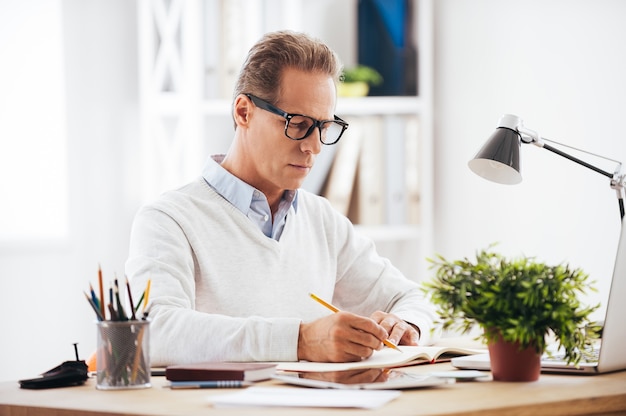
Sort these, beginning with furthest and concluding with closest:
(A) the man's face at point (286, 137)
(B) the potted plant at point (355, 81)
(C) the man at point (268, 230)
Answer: (B) the potted plant at point (355, 81), (A) the man's face at point (286, 137), (C) the man at point (268, 230)

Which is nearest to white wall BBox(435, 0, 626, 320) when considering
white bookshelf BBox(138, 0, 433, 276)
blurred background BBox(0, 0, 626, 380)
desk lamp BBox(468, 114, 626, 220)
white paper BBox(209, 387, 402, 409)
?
blurred background BBox(0, 0, 626, 380)

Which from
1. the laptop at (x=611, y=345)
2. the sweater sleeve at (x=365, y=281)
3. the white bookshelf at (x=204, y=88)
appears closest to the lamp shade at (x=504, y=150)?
the laptop at (x=611, y=345)

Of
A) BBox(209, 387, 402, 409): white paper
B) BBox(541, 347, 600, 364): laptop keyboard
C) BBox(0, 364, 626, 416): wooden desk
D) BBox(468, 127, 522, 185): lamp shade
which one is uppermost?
BBox(468, 127, 522, 185): lamp shade

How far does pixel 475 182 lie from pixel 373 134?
421mm

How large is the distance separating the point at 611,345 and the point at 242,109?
943 mm

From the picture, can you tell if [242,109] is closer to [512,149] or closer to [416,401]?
[512,149]

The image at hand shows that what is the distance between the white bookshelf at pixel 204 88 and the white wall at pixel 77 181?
0.20 meters

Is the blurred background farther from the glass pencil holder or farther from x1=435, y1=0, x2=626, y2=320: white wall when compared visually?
the glass pencil holder

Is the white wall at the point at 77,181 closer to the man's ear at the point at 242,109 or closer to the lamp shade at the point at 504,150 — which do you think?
the man's ear at the point at 242,109

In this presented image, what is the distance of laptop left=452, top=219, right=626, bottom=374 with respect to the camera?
143 centimetres

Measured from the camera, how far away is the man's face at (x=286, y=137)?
1934 mm

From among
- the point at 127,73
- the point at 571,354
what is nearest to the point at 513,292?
the point at 571,354

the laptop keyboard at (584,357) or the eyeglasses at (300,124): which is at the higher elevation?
the eyeglasses at (300,124)

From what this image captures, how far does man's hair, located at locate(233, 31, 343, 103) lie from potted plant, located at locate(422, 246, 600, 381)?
28.2 inches
